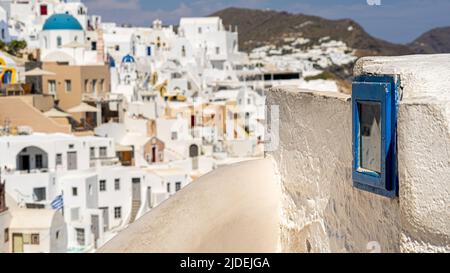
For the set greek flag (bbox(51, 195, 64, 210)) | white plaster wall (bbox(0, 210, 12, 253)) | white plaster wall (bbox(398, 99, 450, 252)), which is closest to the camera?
white plaster wall (bbox(398, 99, 450, 252))

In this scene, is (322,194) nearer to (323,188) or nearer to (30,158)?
(323,188)

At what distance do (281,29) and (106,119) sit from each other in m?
82.2

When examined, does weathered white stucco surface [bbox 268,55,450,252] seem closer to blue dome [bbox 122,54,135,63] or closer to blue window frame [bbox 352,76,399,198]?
blue window frame [bbox 352,76,399,198]

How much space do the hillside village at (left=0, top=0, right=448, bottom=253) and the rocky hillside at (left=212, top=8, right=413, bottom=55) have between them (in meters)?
52.6

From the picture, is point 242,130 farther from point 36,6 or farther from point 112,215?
point 36,6

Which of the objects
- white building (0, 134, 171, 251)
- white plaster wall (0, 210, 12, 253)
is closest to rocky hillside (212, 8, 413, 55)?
white building (0, 134, 171, 251)

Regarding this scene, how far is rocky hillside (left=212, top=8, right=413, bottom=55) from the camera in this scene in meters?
101

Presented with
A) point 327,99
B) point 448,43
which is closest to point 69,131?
point 448,43

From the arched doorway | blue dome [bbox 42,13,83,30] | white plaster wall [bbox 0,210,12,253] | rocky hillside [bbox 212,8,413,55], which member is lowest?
white plaster wall [bbox 0,210,12,253]

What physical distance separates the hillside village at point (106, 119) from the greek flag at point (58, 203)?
0.12 feet

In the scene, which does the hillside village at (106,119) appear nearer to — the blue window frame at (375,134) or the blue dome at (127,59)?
the blue dome at (127,59)

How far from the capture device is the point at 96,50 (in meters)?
32.8

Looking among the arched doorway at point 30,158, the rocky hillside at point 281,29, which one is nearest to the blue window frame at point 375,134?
the arched doorway at point 30,158

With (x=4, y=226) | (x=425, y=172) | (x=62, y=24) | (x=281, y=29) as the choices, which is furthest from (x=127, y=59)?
(x=281, y=29)
